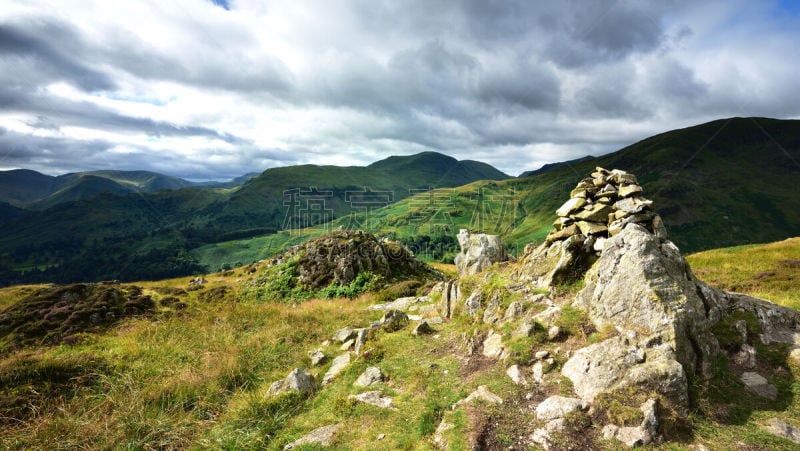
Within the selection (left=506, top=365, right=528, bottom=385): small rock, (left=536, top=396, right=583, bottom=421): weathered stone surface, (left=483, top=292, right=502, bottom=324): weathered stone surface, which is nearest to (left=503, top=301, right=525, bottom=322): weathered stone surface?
(left=483, top=292, right=502, bottom=324): weathered stone surface

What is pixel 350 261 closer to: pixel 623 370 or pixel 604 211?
pixel 604 211

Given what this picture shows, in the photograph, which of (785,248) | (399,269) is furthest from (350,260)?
(785,248)

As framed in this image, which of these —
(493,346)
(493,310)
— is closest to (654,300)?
(493,346)

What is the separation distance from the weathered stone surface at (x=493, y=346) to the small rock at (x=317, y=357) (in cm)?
775

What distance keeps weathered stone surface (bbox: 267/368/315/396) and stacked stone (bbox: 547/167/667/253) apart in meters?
13.0

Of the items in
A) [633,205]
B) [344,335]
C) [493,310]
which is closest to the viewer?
[633,205]

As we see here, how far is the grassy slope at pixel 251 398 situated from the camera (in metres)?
8.45

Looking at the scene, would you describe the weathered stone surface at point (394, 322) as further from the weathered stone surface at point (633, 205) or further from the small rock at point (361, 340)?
the weathered stone surface at point (633, 205)

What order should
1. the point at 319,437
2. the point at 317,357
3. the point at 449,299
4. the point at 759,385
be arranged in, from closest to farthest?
the point at 759,385 → the point at 319,437 → the point at 317,357 → the point at 449,299

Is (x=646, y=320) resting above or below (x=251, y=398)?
above

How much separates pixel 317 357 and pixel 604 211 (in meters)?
15.0

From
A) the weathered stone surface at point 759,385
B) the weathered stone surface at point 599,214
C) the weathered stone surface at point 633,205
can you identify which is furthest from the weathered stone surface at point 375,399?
the weathered stone surface at point 633,205

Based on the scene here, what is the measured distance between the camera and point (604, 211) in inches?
586

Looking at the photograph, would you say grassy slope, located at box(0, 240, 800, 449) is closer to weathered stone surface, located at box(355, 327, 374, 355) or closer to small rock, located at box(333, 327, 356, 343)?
weathered stone surface, located at box(355, 327, 374, 355)
